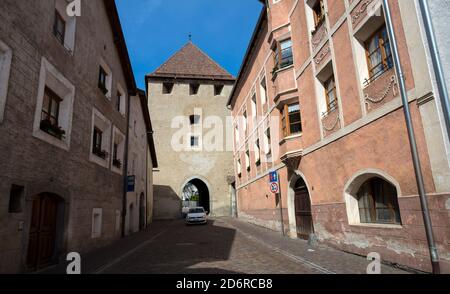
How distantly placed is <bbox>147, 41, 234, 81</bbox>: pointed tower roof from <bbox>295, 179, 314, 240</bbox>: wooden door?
26512mm

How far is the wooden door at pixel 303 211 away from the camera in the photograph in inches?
492

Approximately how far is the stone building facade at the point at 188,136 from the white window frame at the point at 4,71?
92.1 ft

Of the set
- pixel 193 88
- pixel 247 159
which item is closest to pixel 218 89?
pixel 193 88

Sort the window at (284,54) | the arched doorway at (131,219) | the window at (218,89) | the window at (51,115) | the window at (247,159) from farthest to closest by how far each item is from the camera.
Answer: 1. the window at (218,89)
2. the window at (247,159)
3. the arched doorway at (131,219)
4. the window at (284,54)
5. the window at (51,115)

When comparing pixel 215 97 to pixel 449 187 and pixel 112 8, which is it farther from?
pixel 449 187

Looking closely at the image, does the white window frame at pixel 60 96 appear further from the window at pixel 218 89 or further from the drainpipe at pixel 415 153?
the window at pixel 218 89

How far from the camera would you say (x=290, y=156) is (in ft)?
42.4

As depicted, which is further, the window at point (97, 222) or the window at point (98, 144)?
the window at point (98, 144)

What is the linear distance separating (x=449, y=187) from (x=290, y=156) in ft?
24.4

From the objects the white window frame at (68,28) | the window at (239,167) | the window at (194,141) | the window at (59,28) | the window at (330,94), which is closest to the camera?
the window at (59,28)

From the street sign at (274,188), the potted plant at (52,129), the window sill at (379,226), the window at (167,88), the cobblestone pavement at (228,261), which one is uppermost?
the window at (167,88)

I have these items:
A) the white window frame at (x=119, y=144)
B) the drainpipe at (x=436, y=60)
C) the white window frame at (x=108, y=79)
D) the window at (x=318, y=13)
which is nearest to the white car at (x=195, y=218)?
the white window frame at (x=119, y=144)

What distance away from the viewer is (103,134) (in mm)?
13688

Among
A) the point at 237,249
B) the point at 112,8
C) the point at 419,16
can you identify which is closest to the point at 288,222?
the point at 237,249
